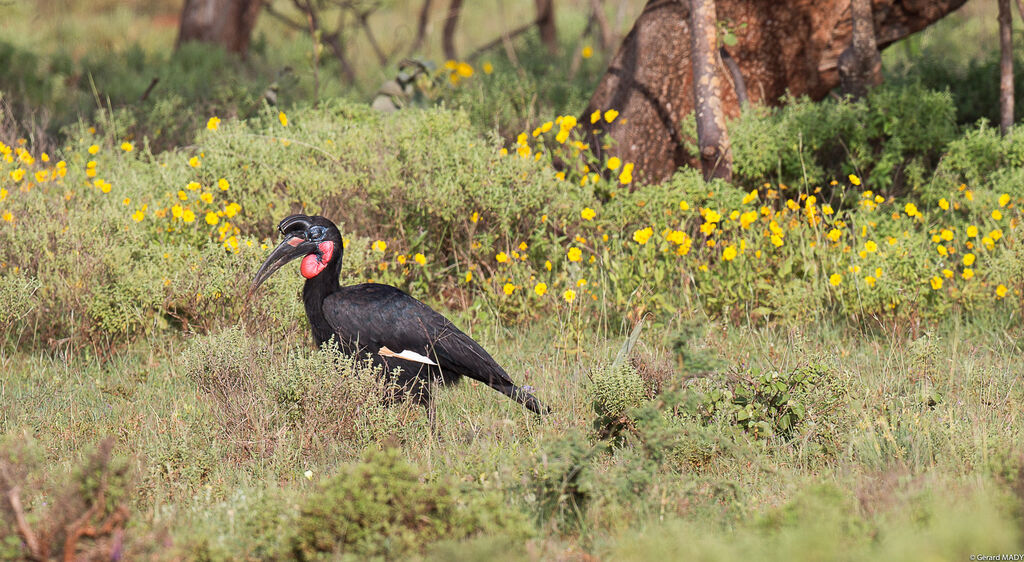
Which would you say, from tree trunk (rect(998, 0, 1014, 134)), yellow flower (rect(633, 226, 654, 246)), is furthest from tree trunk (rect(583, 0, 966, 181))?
yellow flower (rect(633, 226, 654, 246))

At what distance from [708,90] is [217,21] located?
7.96m

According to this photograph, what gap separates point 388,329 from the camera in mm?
4832

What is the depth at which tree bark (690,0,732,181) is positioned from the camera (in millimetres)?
6691

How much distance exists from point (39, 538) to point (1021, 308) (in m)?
5.05

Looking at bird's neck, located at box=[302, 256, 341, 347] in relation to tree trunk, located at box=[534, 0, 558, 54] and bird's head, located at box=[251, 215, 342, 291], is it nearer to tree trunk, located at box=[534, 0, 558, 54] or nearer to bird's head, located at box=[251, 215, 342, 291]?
bird's head, located at box=[251, 215, 342, 291]

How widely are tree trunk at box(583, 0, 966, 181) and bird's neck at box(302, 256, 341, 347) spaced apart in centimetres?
292

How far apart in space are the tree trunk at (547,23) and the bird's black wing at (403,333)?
8.16m

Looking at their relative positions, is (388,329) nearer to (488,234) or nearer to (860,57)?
(488,234)

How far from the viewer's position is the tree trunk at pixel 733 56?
7.36m

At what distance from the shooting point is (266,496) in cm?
357

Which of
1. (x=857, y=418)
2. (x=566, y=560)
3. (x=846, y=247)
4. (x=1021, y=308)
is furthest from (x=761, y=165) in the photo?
(x=566, y=560)

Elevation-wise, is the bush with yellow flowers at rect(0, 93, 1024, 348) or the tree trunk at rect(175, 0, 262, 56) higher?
the tree trunk at rect(175, 0, 262, 56)

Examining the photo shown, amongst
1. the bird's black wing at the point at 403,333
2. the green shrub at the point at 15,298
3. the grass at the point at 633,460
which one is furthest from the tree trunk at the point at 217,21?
the bird's black wing at the point at 403,333

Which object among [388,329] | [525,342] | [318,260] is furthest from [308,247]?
[525,342]
